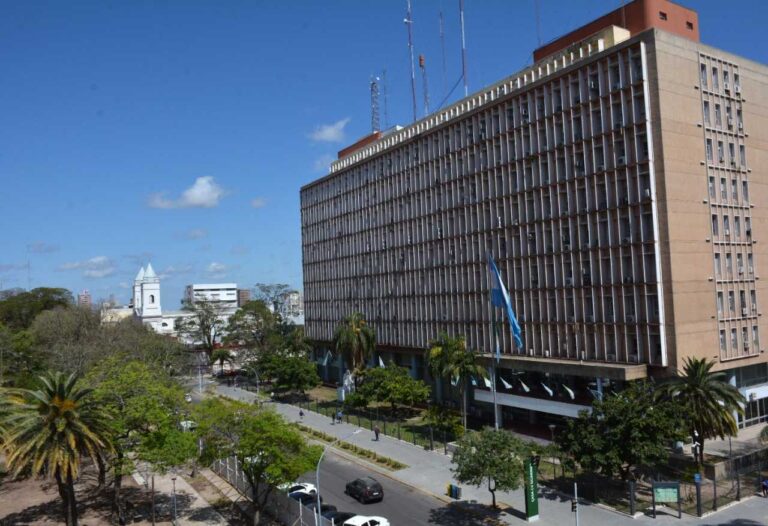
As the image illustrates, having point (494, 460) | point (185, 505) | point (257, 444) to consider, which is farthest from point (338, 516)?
point (185, 505)

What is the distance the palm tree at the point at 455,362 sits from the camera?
56.0 m

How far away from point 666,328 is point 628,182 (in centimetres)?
1220

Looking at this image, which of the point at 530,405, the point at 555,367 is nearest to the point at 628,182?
the point at 555,367

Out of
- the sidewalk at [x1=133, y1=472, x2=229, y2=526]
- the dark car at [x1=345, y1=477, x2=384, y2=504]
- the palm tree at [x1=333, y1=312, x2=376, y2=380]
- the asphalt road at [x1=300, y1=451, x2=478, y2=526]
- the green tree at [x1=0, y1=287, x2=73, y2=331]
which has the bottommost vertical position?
the sidewalk at [x1=133, y1=472, x2=229, y2=526]

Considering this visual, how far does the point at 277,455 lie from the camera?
35.1m

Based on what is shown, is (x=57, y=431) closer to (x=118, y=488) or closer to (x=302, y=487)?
(x=118, y=488)

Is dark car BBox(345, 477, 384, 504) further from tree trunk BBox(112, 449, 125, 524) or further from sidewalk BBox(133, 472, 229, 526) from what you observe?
tree trunk BBox(112, 449, 125, 524)

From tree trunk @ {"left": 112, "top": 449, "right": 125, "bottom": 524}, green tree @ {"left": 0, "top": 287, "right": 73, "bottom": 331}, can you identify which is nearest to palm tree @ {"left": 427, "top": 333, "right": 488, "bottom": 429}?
tree trunk @ {"left": 112, "top": 449, "right": 125, "bottom": 524}

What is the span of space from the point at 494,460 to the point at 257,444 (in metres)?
13.9

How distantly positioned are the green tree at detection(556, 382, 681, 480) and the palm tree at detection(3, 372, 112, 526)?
92.0 ft

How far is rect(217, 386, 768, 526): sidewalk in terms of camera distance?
3553cm

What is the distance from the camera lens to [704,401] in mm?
40562

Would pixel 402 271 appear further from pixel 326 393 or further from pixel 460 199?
pixel 326 393

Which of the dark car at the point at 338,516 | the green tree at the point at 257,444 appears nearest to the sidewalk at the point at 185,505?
the green tree at the point at 257,444
